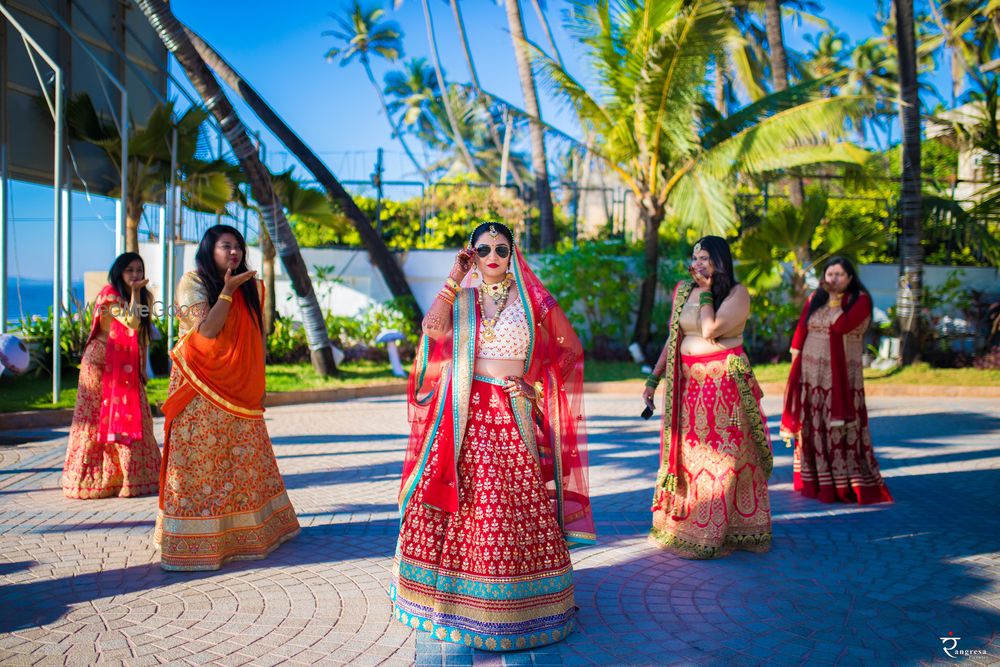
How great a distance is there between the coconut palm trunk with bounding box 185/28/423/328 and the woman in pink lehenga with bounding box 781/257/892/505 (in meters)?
9.68

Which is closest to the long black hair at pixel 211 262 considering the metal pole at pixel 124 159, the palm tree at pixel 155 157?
the metal pole at pixel 124 159

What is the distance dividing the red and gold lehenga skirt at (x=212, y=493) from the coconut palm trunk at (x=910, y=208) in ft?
42.1

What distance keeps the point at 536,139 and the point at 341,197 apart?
4740 millimetres

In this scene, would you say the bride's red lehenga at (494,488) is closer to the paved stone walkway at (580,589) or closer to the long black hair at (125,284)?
the paved stone walkway at (580,589)

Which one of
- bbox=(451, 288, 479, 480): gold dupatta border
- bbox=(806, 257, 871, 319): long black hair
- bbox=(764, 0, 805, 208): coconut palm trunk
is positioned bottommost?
bbox=(451, 288, 479, 480): gold dupatta border

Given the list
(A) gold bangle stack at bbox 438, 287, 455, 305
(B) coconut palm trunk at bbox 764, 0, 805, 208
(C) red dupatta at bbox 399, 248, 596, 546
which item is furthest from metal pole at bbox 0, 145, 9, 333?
Answer: (B) coconut palm trunk at bbox 764, 0, 805, 208

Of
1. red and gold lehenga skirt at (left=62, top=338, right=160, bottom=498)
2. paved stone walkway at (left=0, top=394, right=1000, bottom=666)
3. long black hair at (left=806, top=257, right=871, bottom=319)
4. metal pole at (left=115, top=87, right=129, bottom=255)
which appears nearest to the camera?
paved stone walkway at (left=0, top=394, right=1000, bottom=666)

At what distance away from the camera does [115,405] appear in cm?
605

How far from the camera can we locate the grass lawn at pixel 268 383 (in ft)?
31.9

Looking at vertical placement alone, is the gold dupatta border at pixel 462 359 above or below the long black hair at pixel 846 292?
below

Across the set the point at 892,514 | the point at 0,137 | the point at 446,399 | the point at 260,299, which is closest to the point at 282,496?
the point at 260,299

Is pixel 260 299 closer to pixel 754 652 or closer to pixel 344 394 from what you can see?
pixel 754 652

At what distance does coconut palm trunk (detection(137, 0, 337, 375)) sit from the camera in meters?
10.3

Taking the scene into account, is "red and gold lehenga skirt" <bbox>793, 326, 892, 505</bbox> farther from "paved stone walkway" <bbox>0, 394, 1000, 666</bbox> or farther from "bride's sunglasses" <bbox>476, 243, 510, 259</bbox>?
"bride's sunglasses" <bbox>476, 243, 510, 259</bbox>
